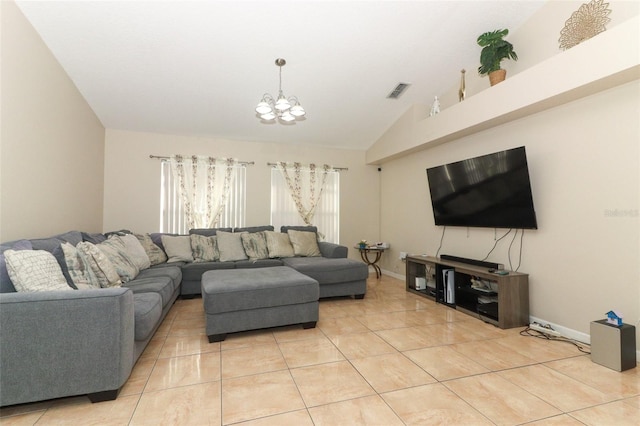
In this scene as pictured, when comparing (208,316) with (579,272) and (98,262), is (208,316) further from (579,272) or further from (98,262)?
(579,272)

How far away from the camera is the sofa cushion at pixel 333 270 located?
3.73 metres

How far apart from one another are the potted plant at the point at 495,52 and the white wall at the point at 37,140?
4175mm

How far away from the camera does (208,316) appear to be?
254cm

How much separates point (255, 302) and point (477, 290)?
8.25 feet

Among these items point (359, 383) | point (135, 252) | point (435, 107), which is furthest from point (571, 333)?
point (135, 252)

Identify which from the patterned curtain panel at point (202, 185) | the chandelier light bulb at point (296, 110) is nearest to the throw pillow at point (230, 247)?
the patterned curtain panel at point (202, 185)

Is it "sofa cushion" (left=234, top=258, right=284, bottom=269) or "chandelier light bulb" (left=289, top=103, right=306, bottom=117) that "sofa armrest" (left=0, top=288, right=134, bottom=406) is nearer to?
"chandelier light bulb" (left=289, top=103, right=306, bottom=117)

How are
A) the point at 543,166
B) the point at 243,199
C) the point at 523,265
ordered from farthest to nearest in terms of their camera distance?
the point at 243,199, the point at 523,265, the point at 543,166

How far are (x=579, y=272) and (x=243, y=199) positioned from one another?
4.48 metres

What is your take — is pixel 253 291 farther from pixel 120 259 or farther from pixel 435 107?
pixel 435 107

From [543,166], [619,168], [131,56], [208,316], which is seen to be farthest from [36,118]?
[619,168]

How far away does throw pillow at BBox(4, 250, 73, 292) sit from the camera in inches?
68.6

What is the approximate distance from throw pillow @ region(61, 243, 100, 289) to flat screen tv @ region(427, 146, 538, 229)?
A: 3.82 meters

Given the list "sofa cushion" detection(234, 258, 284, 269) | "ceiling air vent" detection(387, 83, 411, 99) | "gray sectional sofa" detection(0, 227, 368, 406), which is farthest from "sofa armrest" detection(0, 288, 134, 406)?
"ceiling air vent" detection(387, 83, 411, 99)
